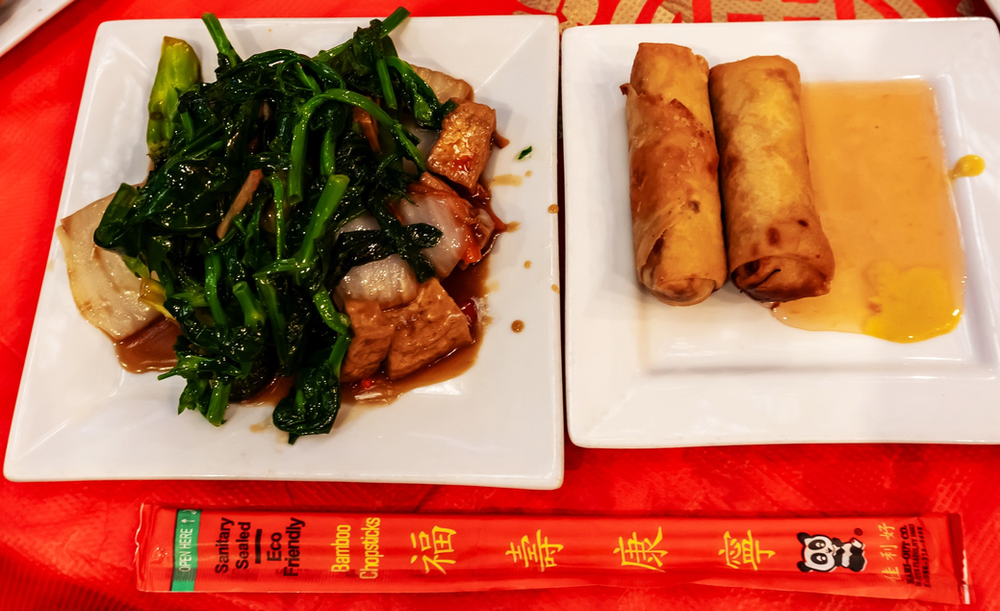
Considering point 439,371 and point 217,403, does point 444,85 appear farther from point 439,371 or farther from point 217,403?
point 217,403

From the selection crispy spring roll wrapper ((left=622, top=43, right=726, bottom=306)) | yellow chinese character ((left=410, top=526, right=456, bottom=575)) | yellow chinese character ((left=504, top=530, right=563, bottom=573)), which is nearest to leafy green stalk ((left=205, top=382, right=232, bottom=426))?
yellow chinese character ((left=410, top=526, right=456, bottom=575))

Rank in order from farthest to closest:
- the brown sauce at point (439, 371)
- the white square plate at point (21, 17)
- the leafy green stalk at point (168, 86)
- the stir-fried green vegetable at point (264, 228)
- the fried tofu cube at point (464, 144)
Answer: the white square plate at point (21, 17), the leafy green stalk at point (168, 86), the fried tofu cube at point (464, 144), the brown sauce at point (439, 371), the stir-fried green vegetable at point (264, 228)

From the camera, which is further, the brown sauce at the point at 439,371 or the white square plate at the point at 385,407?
the brown sauce at the point at 439,371

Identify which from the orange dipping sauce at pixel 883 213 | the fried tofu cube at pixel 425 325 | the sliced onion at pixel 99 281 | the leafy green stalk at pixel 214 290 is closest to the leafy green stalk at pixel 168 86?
the sliced onion at pixel 99 281

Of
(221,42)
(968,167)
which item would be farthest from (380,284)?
(968,167)

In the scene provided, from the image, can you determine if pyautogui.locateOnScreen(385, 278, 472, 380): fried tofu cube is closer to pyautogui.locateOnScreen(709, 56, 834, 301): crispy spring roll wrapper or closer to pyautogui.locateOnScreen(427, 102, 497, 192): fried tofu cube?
pyautogui.locateOnScreen(427, 102, 497, 192): fried tofu cube

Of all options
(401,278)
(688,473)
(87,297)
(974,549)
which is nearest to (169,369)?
(87,297)

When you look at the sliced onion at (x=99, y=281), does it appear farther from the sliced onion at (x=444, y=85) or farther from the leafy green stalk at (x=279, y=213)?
the sliced onion at (x=444, y=85)
